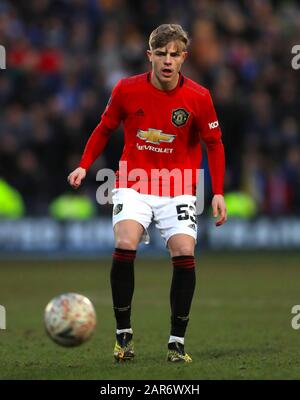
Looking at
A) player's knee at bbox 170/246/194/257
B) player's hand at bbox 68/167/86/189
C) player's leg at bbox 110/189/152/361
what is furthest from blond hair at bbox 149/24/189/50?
player's knee at bbox 170/246/194/257

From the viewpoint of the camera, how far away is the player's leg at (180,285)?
23.4ft

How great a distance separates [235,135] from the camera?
56.4 ft

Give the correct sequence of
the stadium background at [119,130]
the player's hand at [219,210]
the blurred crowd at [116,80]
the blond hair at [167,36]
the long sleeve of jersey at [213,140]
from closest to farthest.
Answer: the blond hair at [167,36] → the player's hand at [219,210] → the long sleeve of jersey at [213,140] → the stadium background at [119,130] → the blurred crowd at [116,80]

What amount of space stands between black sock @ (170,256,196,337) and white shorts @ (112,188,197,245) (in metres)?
0.19

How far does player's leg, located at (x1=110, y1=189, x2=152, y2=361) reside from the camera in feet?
23.4

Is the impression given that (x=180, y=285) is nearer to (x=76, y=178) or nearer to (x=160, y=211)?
(x=160, y=211)

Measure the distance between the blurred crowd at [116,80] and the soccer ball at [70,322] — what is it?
9617 mm

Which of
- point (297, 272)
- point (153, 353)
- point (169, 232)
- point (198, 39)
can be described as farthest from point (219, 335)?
point (198, 39)

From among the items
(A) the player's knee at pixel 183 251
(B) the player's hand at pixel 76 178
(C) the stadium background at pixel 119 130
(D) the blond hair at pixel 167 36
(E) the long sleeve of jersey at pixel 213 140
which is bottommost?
(A) the player's knee at pixel 183 251

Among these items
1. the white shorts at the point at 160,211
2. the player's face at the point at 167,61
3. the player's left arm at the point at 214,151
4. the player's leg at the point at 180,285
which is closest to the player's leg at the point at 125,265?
the white shorts at the point at 160,211

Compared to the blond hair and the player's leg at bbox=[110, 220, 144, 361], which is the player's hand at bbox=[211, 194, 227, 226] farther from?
the blond hair

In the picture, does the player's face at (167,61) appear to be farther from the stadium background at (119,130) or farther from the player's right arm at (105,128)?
the stadium background at (119,130)

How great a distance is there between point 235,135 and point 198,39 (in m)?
2.02

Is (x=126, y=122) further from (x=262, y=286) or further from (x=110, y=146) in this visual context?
(x=110, y=146)
